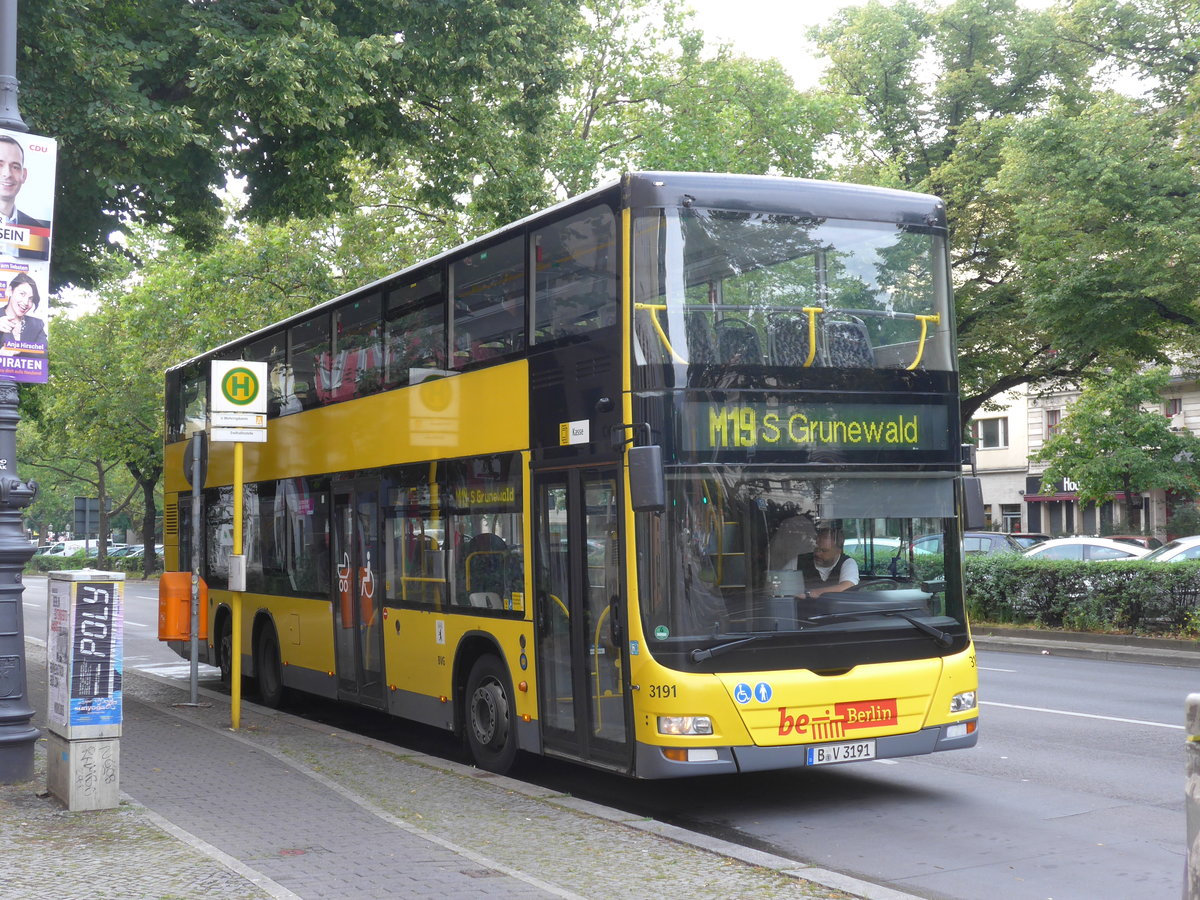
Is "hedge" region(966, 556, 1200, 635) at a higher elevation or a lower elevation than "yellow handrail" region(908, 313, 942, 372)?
lower

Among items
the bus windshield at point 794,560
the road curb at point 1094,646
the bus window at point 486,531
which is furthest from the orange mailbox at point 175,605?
the road curb at point 1094,646

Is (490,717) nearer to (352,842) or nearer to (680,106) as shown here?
(352,842)

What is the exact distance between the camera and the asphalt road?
6949 mm

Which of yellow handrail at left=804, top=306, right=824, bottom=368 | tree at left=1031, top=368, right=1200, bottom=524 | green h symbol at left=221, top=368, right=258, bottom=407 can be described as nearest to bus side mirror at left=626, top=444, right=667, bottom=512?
yellow handrail at left=804, top=306, right=824, bottom=368

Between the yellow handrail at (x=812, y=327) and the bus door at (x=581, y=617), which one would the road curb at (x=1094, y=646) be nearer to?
the yellow handrail at (x=812, y=327)

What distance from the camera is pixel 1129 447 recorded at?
4697 cm

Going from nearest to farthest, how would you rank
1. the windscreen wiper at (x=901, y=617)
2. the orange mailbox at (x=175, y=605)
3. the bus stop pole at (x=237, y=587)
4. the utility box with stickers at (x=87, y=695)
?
the utility box with stickers at (x=87, y=695) → the windscreen wiper at (x=901, y=617) → the bus stop pole at (x=237, y=587) → the orange mailbox at (x=175, y=605)

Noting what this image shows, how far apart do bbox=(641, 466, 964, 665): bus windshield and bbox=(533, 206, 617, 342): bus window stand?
1.35 meters

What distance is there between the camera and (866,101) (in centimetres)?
3591

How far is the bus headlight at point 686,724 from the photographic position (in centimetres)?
794

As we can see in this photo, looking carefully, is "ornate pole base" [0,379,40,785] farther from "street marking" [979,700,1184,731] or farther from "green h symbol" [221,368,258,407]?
"street marking" [979,700,1184,731]

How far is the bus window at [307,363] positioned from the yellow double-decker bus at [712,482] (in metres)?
3.29

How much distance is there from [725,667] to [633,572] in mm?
815

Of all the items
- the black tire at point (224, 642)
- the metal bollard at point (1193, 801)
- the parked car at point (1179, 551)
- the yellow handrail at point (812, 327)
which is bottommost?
the black tire at point (224, 642)
